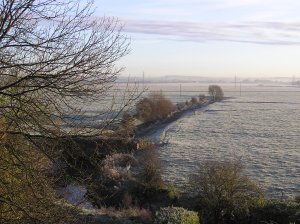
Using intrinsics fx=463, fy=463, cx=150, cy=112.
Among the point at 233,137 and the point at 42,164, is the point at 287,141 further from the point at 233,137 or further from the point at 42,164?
the point at 42,164

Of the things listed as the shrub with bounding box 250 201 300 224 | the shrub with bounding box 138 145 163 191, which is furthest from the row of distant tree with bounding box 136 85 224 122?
the shrub with bounding box 250 201 300 224

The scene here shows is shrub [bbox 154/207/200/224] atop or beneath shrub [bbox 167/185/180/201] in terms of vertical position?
atop

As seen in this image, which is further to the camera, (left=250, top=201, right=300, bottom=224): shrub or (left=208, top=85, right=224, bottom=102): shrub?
(left=208, top=85, right=224, bottom=102): shrub

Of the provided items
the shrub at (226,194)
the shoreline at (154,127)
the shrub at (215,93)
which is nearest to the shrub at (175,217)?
the shrub at (226,194)

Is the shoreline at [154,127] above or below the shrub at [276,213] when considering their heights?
below

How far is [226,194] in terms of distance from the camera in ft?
72.7

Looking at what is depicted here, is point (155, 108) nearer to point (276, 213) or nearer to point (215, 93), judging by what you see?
point (276, 213)

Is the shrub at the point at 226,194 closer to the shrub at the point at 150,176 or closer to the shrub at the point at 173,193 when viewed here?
the shrub at the point at 173,193

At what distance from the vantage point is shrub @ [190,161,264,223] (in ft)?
72.1

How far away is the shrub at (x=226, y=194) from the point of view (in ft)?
72.1

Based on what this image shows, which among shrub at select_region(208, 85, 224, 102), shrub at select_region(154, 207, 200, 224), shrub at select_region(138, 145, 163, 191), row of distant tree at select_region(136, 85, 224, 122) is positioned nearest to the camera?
shrub at select_region(154, 207, 200, 224)

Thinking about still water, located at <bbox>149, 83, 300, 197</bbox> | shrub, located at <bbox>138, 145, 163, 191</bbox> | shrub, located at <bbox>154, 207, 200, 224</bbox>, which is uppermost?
shrub, located at <bbox>154, 207, 200, 224</bbox>

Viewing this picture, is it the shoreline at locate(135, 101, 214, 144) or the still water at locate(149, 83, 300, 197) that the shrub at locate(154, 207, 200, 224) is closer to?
the still water at locate(149, 83, 300, 197)

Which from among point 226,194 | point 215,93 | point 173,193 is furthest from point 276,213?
point 215,93
